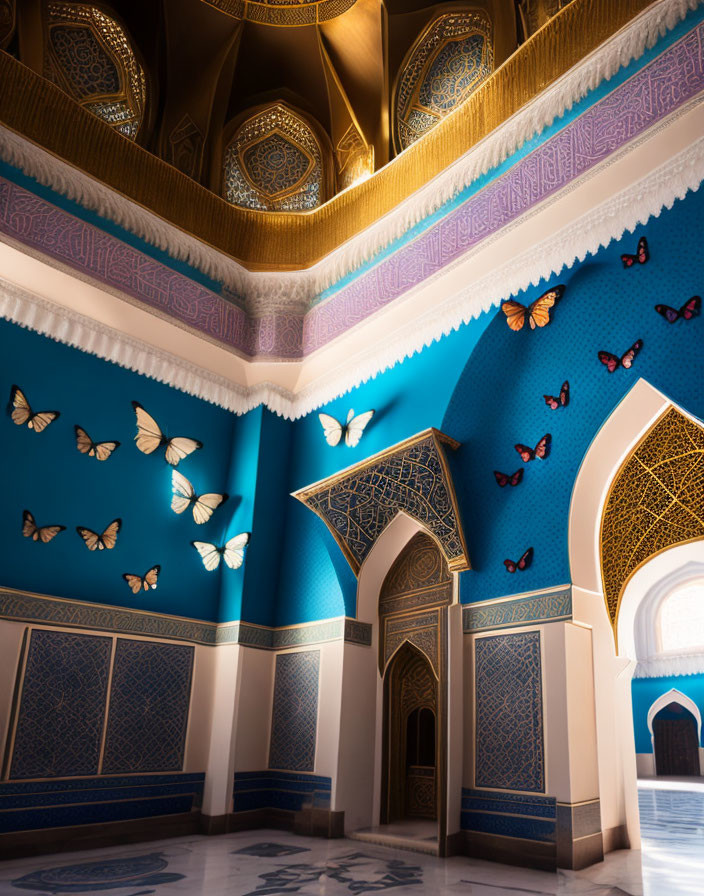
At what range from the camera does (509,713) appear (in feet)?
12.1


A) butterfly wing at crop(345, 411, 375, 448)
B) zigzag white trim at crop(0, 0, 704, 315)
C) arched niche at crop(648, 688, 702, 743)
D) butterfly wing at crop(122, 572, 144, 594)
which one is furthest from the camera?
arched niche at crop(648, 688, 702, 743)

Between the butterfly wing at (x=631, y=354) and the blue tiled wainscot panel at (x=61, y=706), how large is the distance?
→ 3507 mm

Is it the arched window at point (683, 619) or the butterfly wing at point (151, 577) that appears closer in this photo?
the butterfly wing at point (151, 577)

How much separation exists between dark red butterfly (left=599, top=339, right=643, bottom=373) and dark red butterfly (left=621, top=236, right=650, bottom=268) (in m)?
0.40

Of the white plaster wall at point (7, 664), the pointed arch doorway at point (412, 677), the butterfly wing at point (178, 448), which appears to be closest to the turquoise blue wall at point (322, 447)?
the butterfly wing at point (178, 448)

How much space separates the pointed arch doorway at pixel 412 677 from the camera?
459 centimetres

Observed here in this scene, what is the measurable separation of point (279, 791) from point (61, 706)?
5.11 ft

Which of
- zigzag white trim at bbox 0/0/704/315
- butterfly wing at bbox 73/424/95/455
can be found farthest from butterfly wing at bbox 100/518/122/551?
zigzag white trim at bbox 0/0/704/315

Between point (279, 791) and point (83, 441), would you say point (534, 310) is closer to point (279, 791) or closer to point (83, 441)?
point (83, 441)

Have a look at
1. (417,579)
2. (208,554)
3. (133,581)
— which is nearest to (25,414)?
(133,581)

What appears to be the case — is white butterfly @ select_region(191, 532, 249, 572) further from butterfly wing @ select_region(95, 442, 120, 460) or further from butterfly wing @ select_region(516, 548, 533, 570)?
butterfly wing @ select_region(516, 548, 533, 570)

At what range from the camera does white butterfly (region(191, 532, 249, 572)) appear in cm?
512

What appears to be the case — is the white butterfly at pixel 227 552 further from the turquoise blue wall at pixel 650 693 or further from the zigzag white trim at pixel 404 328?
the turquoise blue wall at pixel 650 693

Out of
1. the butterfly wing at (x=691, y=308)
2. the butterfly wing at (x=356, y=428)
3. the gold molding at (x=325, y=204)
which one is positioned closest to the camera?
the butterfly wing at (x=691, y=308)
